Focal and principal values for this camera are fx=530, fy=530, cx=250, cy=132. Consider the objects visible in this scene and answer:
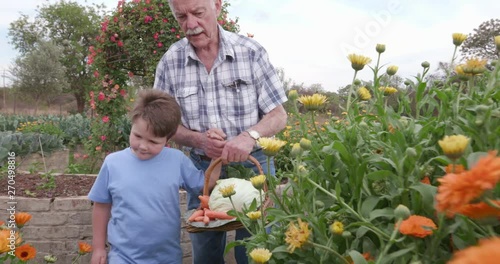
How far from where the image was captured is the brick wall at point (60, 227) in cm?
339

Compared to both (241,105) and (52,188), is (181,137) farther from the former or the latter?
(52,188)

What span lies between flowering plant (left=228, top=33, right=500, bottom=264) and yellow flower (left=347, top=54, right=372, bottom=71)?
21 cm

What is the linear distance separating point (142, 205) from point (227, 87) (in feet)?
2.00

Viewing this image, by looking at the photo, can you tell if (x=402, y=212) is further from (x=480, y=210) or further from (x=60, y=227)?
(x=60, y=227)

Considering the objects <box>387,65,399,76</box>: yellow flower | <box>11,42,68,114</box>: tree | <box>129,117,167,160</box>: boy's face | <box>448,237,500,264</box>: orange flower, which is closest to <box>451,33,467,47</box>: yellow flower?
<box>387,65,399,76</box>: yellow flower

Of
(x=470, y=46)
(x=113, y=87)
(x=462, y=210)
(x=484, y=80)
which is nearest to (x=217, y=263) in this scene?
(x=484, y=80)

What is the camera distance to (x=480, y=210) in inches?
24.5

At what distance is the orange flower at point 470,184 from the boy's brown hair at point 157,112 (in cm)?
148

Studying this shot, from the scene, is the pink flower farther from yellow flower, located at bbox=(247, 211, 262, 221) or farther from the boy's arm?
yellow flower, located at bbox=(247, 211, 262, 221)

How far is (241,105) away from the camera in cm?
226

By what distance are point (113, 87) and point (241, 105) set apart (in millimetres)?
4219

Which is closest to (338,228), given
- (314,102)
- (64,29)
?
(314,102)

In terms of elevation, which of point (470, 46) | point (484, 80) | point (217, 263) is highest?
point (470, 46)

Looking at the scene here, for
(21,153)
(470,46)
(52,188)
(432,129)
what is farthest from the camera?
(470,46)
